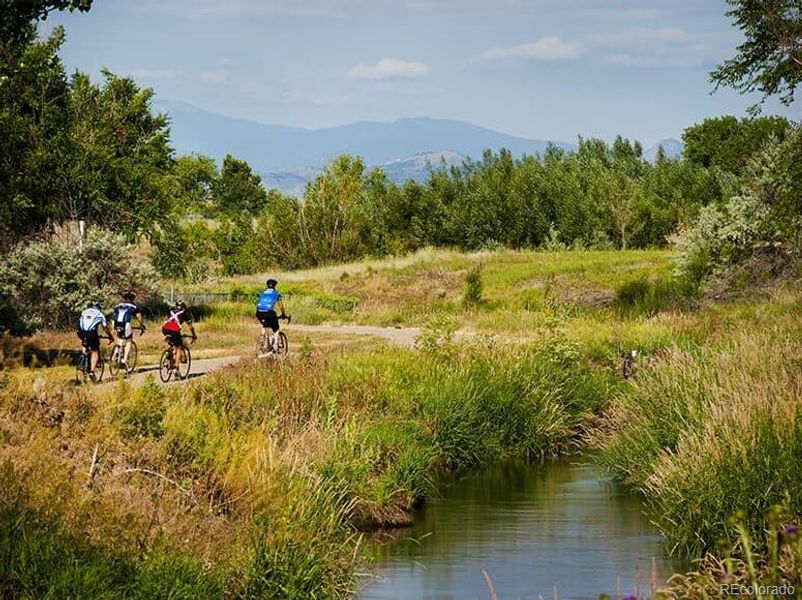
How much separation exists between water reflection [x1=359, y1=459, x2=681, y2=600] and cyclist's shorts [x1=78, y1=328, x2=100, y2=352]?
859 centimetres

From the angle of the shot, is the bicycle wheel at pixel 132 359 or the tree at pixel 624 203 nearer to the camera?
the bicycle wheel at pixel 132 359

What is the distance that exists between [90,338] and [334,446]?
10.6 metres

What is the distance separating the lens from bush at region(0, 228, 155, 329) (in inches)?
1587

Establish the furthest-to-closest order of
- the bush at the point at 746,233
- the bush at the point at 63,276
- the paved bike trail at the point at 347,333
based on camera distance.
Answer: the bush at the point at 746,233
the bush at the point at 63,276
the paved bike trail at the point at 347,333

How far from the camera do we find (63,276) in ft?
134

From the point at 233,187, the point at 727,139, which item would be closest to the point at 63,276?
the point at 727,139

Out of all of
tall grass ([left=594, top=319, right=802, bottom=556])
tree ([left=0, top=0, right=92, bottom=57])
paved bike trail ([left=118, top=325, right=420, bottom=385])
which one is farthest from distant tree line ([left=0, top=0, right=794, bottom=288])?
tall grass ([left=594, top=319, right=802, bottom=556])

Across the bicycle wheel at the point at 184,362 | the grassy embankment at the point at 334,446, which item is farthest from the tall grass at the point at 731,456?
the bicycle wheel at the point at 184,362

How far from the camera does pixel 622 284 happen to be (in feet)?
169

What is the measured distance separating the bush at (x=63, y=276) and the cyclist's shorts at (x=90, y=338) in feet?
45.4

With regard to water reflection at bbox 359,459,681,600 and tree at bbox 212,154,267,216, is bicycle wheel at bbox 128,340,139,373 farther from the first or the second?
tree at bbox 212,154,267,216

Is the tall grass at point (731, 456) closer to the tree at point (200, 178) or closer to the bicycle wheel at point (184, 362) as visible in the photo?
the bicycle wheel at point (184, 362)

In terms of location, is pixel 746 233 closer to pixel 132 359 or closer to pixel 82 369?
pixel 132 359

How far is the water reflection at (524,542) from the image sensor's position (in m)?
14.5
